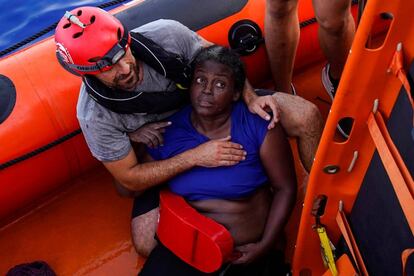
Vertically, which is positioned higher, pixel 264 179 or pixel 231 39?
pixel 231 39

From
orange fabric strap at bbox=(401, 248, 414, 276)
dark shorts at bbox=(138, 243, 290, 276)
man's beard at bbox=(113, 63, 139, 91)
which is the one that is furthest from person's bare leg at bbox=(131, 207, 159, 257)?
orange fabric strap at bbox=(401, 248, 414, 276)

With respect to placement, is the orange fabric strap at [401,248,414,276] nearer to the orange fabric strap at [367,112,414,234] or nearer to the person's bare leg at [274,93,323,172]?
the orange fabric strap at [367,112,414,234]

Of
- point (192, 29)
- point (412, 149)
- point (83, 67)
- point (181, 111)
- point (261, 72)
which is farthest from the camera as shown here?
point (261, 72)

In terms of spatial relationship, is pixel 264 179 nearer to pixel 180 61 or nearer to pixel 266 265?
pixel 266 265

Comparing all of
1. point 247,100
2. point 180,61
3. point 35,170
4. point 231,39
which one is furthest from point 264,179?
point 35,170

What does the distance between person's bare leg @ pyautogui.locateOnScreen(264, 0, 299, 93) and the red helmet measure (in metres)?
0.77

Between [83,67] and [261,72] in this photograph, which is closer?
[83,67]

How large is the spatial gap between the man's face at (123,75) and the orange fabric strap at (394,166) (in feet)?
3.10

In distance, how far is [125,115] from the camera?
2080mm

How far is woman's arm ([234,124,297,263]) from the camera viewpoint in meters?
2.01

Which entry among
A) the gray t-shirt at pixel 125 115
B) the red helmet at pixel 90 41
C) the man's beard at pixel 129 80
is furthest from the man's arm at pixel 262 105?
the red helmet at pixel 90 41

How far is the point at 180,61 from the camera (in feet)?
6.86

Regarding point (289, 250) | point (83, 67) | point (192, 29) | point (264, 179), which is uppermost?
point (83, 67)

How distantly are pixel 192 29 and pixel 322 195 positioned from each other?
4.10ft
